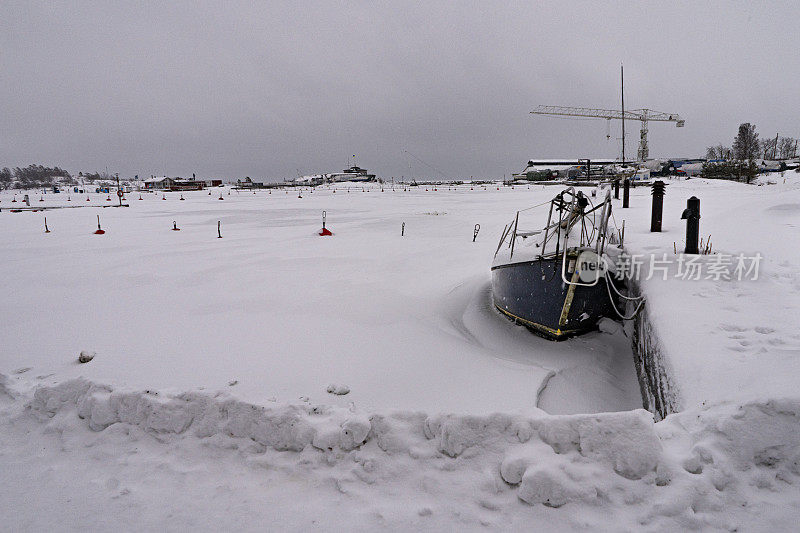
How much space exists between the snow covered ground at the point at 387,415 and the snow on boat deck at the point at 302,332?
4 centimetres

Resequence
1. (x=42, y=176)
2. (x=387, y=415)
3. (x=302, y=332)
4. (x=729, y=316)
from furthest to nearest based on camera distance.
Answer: (x=42, y=176) < (x=302, y=332) < (x=729, y=316) < (x=387, y=415)

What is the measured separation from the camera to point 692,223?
6.48 meters

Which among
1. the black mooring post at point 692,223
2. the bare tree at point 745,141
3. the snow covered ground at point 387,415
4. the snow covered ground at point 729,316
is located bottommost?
the snow covered ground at point 387,415

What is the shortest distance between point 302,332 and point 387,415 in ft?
10.7

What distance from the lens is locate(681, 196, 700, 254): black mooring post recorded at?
638 centimetres

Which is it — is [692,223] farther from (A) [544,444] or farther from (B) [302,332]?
(B) [302,332]

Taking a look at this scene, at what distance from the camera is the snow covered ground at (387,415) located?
8.63 feet

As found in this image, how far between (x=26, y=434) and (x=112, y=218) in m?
25.1

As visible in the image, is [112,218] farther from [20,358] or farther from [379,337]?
[379,337]

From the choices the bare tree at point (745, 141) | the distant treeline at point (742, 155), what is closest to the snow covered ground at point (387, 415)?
the distant treeline at point (742, 155)

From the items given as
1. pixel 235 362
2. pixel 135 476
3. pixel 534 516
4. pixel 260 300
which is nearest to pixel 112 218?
pixel 260 300

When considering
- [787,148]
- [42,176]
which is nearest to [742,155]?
[787,148]

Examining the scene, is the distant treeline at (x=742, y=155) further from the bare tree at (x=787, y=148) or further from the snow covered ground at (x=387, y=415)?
the snow covered ground at (x=387, y=415)

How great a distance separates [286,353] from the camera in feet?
18.2
